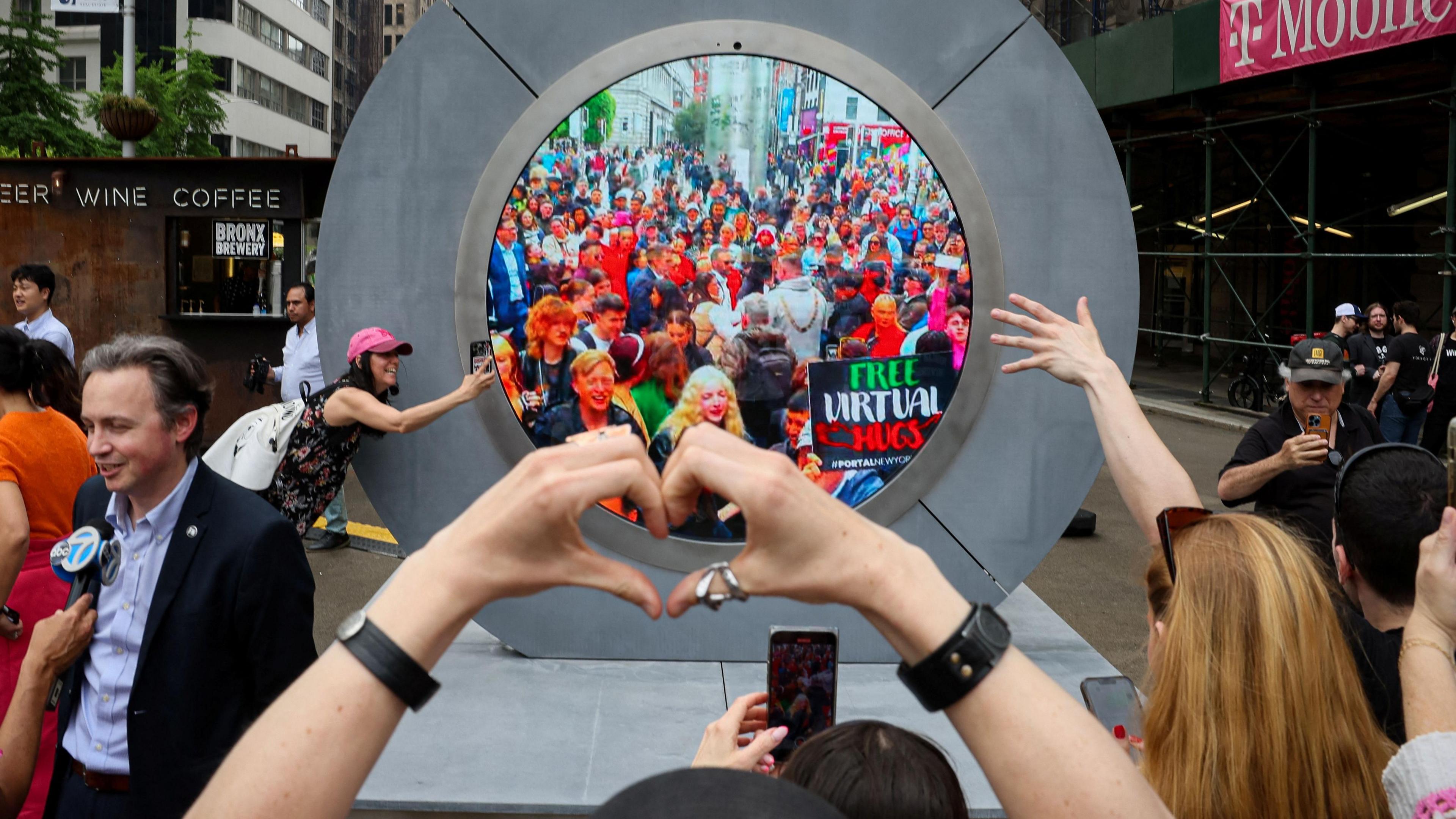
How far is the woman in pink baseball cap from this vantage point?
15.0 feet

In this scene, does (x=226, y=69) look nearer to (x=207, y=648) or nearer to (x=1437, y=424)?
(x=1437, y=424)

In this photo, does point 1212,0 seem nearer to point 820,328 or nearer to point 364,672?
point 820,328

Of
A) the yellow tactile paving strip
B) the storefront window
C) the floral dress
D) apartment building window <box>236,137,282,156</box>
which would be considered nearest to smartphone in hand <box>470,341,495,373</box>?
the floral dress

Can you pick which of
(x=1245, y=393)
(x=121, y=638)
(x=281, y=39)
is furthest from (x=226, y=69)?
(x=121, y=638)

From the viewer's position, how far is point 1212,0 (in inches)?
599

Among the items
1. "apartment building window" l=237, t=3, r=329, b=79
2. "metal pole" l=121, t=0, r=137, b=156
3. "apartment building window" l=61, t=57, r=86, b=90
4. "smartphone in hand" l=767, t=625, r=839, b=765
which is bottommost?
"smartphone in hand" l=767, t=625, r=839, b=765

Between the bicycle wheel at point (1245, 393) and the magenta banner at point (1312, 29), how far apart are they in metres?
4.31

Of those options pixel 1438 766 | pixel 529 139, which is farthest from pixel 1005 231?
pixel 1438 766

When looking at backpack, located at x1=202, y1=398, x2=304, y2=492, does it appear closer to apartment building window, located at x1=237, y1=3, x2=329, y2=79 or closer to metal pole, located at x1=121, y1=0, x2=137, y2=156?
metal pole, located at x1=121, y1=0, x2=137, y2=156

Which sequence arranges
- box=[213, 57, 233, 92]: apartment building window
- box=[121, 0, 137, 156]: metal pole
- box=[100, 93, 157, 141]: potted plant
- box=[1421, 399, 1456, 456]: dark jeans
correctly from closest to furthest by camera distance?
box=[1421, 399, 1456, 456]: dark jeans, box=[100, 93, 157, 141]: potted plant, box=[121, 0, 137, 156]: metal pole, box=[213, 57, 233, 92]: apartment building window

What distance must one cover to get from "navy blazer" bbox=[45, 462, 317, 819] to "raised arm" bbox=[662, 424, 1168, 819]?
1.68 metres

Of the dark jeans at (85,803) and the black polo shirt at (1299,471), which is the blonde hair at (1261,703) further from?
the black polo shirt at (1299,471)

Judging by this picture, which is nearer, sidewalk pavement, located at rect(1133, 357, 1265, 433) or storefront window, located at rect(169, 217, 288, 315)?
storefront window, located at rect(169, 217, 288, 315)

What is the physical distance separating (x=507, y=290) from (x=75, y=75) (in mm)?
55173
